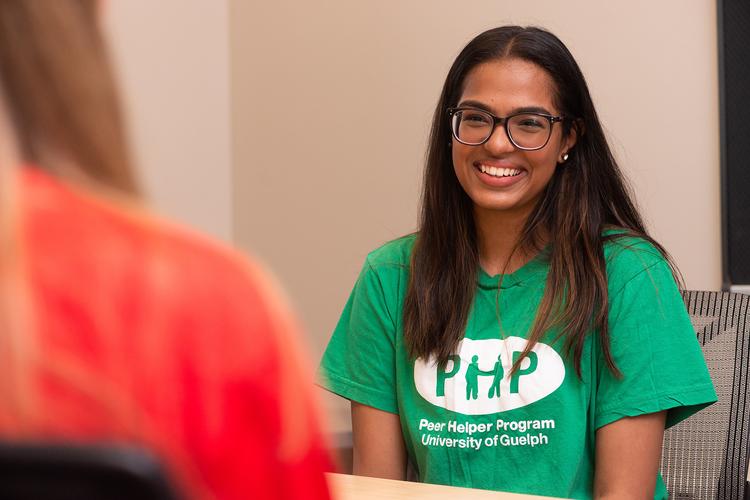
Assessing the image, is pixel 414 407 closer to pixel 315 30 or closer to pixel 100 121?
pixel 100 121

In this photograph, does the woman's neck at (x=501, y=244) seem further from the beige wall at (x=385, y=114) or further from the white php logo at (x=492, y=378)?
the beige wall at (x=385, y=114)

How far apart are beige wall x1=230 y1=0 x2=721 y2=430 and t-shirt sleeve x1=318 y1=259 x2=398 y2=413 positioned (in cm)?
67

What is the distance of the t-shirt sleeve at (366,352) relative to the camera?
187 cm

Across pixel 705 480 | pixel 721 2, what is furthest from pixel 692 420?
pixel 721 2

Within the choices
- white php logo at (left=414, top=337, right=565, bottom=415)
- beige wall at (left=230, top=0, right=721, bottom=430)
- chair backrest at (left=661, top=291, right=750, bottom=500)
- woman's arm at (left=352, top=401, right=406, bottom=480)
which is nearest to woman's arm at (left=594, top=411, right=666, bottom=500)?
white php logo at (left=414, top=337, right=565, bottom=415)

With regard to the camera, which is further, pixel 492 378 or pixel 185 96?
pixel 185 96

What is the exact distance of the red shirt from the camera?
0.45 meters

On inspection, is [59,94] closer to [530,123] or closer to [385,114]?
[530,123]

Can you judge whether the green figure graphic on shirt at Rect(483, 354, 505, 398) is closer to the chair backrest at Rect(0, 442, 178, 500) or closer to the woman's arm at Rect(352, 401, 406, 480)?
the woman's arm at Rect(352, 401, 406, 480)

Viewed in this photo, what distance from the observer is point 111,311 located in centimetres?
47

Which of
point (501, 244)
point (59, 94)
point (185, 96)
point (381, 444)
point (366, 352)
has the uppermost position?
point (59, 94)

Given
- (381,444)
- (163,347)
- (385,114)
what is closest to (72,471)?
(163,347)

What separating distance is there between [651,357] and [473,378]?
29 centimetres

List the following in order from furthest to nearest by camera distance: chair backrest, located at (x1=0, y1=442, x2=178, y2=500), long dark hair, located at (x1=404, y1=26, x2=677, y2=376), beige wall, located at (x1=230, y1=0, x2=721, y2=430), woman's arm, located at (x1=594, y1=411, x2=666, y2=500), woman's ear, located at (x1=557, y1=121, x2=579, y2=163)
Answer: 1. beige wall, located at (x1=230, y1=0, x2=721, y2=430)
2. woman's ear, located at (x1=557, y1=121, x2=579, y2=163)
3. long dark hair, located at (x1=404, y1=26, x2=677, y2=376)
4. woman's arm, located at (x1=594, y1=411, x2=666, y2=500)
5. chair backrest, located at (x1=0, y1=442, x2=178, y2=500)
